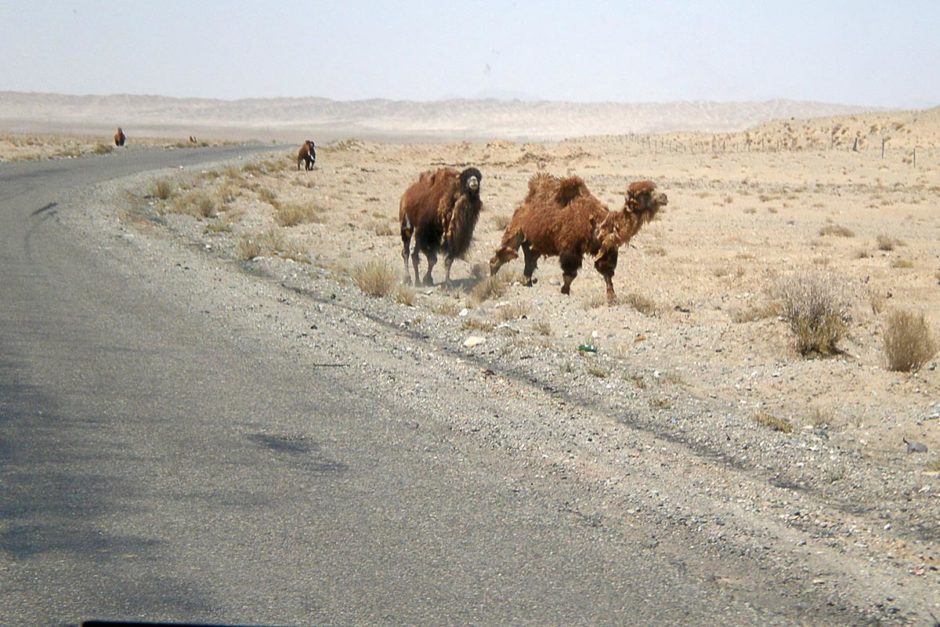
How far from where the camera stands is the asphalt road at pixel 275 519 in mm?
4871

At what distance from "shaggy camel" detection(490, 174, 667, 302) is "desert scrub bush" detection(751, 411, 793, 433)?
5.49 meters

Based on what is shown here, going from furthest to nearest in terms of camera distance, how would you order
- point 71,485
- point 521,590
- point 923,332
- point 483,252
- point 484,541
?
point 483,252 < point 923,332 < point 71,485 < point 484,541 < point 521,590

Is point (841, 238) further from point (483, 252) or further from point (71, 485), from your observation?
point (71, 485)

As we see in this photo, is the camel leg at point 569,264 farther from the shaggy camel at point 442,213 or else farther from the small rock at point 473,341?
the small rock at point 473,341

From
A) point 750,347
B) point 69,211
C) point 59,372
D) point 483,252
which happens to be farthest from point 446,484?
point 69,211

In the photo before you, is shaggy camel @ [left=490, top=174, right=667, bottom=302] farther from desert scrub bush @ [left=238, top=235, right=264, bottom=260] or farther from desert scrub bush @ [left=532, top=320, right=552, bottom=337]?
desert scrub bush @ [left=238, top=235, right=264, bottom=260]

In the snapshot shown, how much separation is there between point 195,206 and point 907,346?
1978cm

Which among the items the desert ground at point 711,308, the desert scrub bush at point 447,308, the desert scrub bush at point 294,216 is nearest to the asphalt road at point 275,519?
the desert ground at point 711,308

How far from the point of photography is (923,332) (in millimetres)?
10672

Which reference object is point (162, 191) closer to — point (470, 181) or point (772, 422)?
point (470, 181)

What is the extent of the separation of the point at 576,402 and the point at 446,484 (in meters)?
2.65

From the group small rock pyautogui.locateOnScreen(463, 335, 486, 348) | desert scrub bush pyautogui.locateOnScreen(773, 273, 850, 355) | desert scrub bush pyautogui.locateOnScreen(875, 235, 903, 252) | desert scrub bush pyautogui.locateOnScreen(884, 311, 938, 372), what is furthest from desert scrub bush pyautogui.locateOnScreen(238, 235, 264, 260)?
desert scrub bush pyautogui.locateOnScreen(875, 235, 903, 252)

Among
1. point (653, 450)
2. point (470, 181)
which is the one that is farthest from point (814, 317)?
point (470, 181)

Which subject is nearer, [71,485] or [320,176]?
[71,485]
